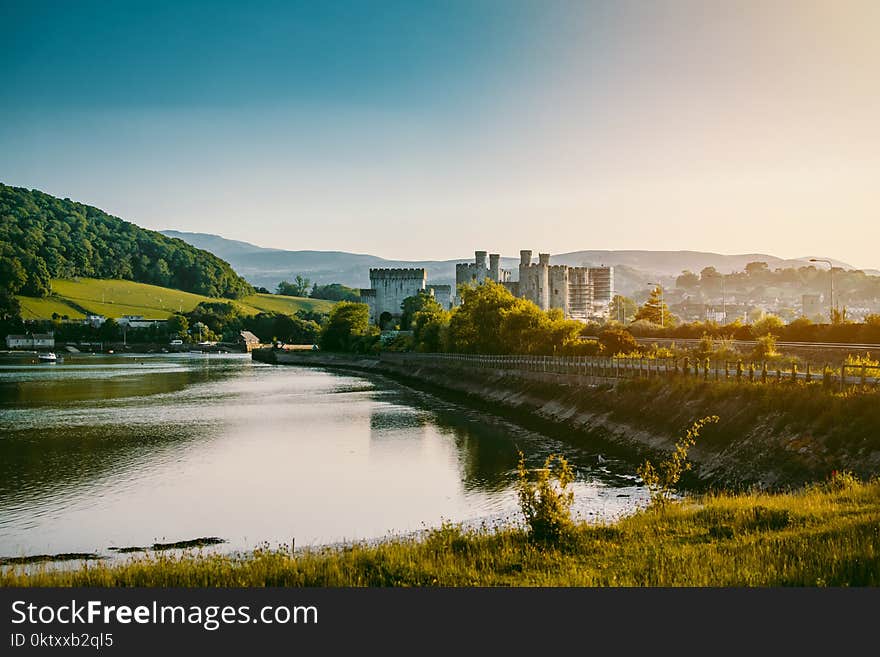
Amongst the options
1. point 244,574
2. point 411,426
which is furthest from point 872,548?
point 411,426

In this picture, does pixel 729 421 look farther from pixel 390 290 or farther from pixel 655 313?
pixel 390 290

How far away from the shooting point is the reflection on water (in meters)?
27.7

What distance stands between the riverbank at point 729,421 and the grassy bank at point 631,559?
762 cm

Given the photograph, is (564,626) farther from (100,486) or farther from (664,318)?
(664,318)

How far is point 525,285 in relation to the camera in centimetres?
15112

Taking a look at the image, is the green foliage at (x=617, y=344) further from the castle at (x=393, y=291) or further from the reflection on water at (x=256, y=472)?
the castle at (x=393, y=291)

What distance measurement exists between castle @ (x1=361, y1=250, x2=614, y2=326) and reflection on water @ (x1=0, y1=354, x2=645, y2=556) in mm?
70778

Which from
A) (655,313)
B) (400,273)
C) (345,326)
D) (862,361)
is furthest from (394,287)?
(862,361)

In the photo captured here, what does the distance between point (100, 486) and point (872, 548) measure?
29043mm

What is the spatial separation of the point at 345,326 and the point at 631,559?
521 ft

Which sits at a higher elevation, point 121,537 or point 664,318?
point 664,318

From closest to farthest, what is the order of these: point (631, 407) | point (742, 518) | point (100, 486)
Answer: point (742, 518)
point (100, 486)
point (631, 407)

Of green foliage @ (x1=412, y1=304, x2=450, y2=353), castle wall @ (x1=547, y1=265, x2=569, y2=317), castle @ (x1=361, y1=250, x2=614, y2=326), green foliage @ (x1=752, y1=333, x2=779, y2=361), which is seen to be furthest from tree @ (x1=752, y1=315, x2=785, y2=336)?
castle wall @ (x1=547, y1=265, x2=569, y2=317)

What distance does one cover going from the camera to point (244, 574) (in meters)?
17.3
